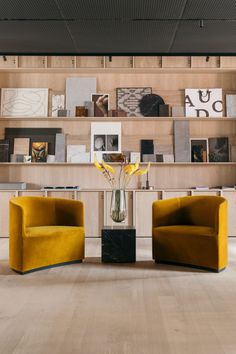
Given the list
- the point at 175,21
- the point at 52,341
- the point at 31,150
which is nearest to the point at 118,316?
the point at 52,341

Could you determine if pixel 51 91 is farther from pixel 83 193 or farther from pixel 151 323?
pixel 151 323

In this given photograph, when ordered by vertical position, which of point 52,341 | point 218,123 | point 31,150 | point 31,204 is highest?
point 218,123

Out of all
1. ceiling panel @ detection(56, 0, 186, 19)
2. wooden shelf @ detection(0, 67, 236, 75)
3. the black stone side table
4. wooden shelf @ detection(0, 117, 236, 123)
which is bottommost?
the black stone side table

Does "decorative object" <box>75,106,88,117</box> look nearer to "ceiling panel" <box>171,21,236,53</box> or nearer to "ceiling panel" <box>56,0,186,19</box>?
"ceiling panel" <box>171,21,236,53</box>

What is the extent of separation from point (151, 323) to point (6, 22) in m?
3.34

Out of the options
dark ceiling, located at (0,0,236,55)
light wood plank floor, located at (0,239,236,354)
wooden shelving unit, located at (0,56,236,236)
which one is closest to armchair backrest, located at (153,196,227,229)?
light wood plank floor, located at (0,239,236,354)

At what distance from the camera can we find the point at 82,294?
3.20 metres

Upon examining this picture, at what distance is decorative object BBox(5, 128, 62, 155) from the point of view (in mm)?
6746

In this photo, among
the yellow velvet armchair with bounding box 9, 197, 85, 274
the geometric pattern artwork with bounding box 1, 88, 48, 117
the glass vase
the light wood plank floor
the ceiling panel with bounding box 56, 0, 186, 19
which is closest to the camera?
the light wood plank floor

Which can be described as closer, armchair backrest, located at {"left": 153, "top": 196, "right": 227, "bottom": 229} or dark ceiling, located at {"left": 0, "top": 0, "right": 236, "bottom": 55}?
dark ceiling, located at {"left": 0, "top": 0, "right": 236, "bottom": 55}

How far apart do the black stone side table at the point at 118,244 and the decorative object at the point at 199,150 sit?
2.69m

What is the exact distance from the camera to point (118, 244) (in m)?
4.39

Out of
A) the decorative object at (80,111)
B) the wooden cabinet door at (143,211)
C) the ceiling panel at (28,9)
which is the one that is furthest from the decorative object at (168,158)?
the ceiling panel at (28,9)

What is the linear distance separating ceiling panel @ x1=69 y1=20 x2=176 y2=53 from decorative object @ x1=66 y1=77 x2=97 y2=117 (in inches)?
68.2
